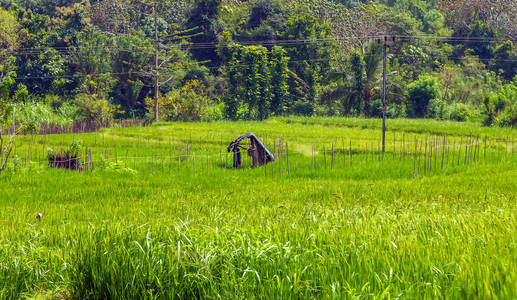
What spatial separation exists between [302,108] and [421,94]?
947 cm

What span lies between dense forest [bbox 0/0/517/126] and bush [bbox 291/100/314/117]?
0.09 meters

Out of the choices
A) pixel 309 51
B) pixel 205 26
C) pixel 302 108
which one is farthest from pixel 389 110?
pixel 205 26

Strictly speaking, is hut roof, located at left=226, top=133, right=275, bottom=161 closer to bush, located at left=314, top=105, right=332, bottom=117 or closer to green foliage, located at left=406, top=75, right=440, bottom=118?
bush, located at left=314, top=105, right=332, bottom=117

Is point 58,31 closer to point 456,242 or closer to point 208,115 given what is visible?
point 208,115

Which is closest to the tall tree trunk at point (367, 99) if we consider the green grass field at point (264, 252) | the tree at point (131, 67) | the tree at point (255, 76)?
the tree at point (255, 76)

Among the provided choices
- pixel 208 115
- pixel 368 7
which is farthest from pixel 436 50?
pixel 208 115

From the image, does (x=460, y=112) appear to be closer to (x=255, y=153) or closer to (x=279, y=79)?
(x=279, y=79)

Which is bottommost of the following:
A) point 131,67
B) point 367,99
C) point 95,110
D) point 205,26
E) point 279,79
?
point 95,110

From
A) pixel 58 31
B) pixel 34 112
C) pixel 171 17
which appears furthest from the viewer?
pixel 171 17

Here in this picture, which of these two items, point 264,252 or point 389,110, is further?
point 389,110

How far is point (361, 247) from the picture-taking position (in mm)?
3770

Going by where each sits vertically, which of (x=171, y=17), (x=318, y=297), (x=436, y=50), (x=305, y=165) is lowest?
(x=305, y=165)

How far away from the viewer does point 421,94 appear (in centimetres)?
Answer: 3975

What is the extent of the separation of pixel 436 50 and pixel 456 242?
47023mm
